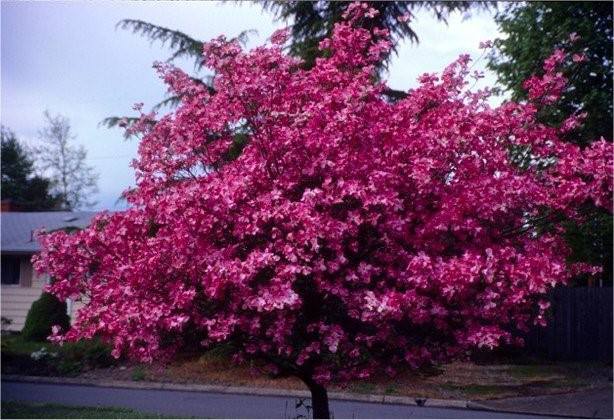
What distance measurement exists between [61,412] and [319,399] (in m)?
5.60

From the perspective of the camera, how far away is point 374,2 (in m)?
14.0

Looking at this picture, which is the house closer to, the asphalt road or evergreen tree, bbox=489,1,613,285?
the asphalt road

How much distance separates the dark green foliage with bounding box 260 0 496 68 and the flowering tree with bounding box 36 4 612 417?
8218 mm

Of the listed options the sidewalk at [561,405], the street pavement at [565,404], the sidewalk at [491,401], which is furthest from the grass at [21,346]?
the street pavement at [565,404]

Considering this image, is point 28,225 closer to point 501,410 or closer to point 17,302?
point 17,302

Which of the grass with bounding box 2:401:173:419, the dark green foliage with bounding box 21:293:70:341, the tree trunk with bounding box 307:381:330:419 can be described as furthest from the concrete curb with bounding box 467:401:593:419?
the dark green foliage with bounding box 21:293:70:341

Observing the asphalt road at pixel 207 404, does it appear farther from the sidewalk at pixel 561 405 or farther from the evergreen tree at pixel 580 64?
the evergreen tree at pixel 580 64

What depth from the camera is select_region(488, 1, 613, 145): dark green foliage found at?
57.4ft

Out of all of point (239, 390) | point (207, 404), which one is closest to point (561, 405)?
point (239, 390)

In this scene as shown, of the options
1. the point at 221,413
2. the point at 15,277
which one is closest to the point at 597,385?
the point at 221,413

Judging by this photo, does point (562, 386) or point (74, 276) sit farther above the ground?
point (74, 276)

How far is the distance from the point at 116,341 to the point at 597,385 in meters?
12.4

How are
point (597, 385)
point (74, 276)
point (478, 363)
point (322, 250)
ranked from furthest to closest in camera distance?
point (478, 363)
point (597, 385)
point (74, 276)
point (322, 250)

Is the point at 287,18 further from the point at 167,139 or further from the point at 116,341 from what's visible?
the point at 116,341
